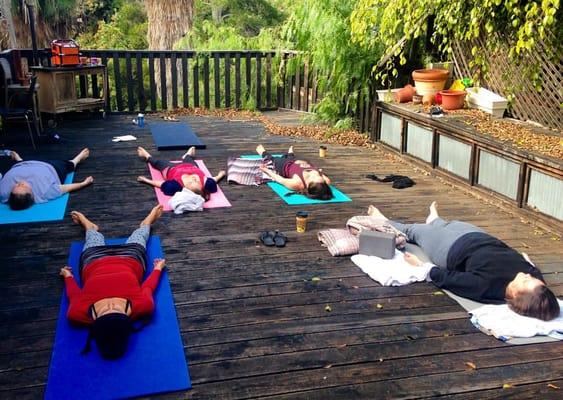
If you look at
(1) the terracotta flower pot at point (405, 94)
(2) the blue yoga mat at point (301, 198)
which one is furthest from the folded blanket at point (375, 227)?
(1) the terracotta flower pot at point (405, 94)

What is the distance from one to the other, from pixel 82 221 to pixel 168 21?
25.9 feet

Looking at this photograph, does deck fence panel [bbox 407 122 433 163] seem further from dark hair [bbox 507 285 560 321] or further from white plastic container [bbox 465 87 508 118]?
dark hair [bbox 507 285 560 321]

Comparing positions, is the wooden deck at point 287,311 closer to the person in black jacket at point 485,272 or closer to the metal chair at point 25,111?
the person in black jacket at point 485,272

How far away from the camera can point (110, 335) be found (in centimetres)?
289

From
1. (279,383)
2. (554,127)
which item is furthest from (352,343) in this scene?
(554,127)

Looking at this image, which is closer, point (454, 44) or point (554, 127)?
point (554, 127)

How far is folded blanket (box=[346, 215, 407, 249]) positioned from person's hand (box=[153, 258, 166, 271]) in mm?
1398

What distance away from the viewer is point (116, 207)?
17.0 ft

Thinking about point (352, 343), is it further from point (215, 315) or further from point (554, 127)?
point (554, 127)

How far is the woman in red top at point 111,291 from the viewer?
2926 millimetres

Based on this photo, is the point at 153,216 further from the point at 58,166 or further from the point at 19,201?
the point at 58,166

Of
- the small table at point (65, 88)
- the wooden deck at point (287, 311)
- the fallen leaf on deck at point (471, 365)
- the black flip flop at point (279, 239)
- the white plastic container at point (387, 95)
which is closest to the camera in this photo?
the wooden deck at point (287, 311)

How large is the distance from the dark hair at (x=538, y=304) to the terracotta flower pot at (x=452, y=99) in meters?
3.68

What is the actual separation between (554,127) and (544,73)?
53 cm
